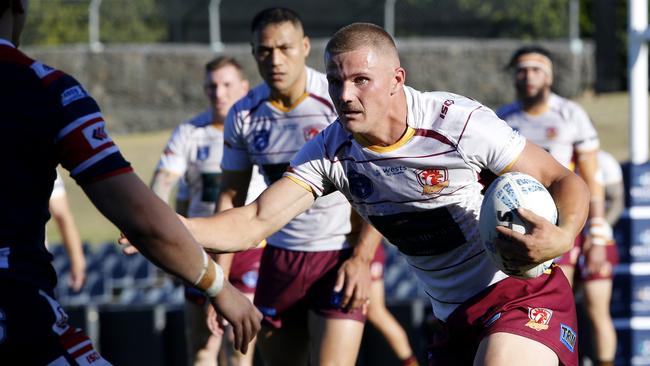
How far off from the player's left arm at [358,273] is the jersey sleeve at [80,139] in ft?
10.0

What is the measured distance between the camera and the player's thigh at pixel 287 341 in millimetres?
6465

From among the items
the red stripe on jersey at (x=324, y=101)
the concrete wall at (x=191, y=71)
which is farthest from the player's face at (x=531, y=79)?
the concrete wall at (x=191, y=71)

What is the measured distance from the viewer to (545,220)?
4.04 meters

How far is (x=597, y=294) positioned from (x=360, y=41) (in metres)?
5.30

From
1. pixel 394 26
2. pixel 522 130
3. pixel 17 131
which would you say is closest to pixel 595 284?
pixel 522 130

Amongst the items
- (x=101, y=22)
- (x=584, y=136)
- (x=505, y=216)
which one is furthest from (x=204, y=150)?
(x=101, y=22)

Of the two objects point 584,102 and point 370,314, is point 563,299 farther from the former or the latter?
Result: point 584,102

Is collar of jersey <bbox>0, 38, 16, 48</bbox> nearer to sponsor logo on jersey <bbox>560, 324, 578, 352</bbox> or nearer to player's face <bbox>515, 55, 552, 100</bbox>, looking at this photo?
sponsor logo on jersey <bbox>560, 324, 578, 352</bbox>

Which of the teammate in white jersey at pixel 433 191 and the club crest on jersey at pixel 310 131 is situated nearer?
the teammate in white jersey at pixel 433 191

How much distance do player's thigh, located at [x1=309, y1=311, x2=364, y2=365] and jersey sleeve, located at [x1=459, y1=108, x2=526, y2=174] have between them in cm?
189

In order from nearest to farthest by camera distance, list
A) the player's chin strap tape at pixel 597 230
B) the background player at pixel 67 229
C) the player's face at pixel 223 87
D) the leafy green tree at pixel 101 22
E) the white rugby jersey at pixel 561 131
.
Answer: the player's face at pixel 223 87, the background player at pixel 67 229, the white rugby jersey at pixel 561 131, the player's chin strap tape at pixel 597 230, the leafy green tree at pixel 101 22

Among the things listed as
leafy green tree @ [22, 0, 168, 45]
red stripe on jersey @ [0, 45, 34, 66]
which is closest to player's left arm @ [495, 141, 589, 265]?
red stripe on jersey @ [0, 45, 34, 66]

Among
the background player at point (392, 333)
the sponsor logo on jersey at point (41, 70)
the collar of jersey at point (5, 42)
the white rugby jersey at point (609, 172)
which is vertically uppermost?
the collar of jersey at point (5, 42)

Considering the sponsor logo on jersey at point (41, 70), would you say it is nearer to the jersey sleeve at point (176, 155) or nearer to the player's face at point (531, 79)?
the jersey sleeve at point (176, 155)
